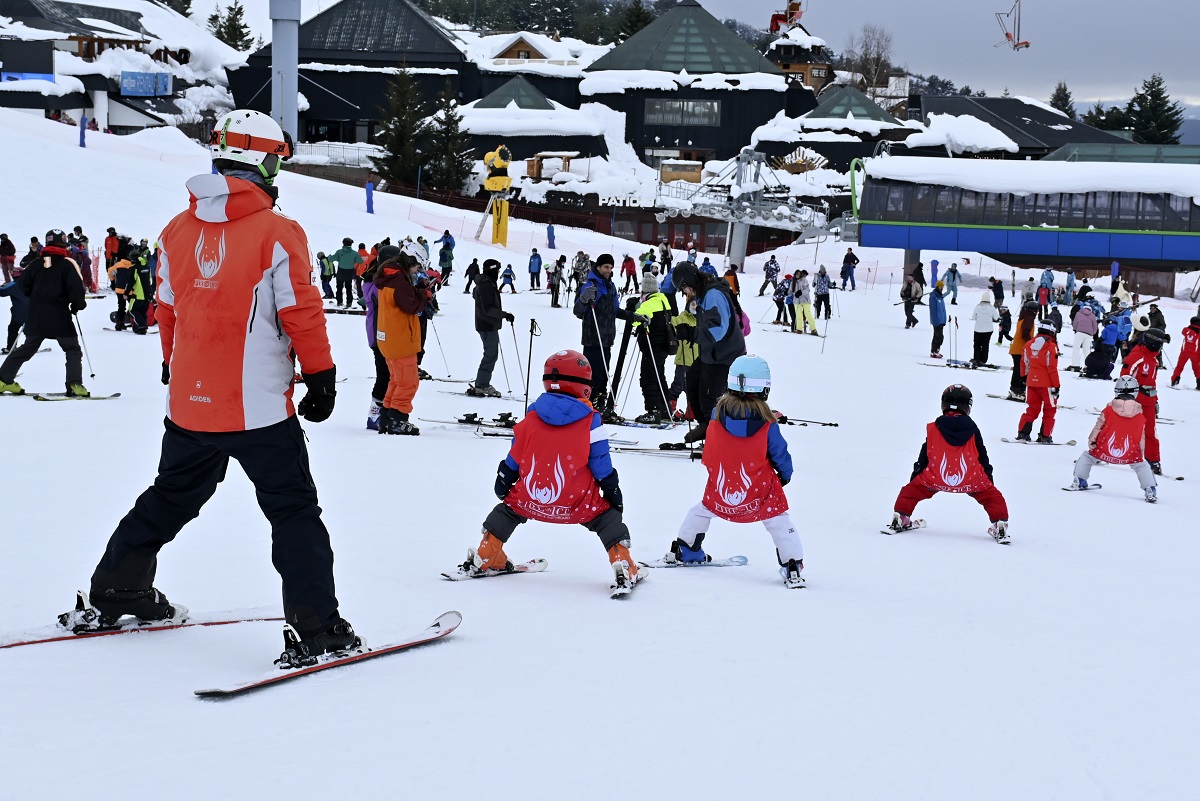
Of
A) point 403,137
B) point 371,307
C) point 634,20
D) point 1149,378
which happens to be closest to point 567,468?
point 371,307

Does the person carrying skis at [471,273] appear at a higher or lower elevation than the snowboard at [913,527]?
higher

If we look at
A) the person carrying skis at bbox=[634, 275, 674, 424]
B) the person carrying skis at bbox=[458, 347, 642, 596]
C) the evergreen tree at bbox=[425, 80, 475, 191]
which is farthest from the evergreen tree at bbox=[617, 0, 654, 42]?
the person carrying skis at bbox=[458, 347, 642, 596]

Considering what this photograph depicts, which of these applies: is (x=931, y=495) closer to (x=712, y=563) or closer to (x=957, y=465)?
(x=957, y=465)

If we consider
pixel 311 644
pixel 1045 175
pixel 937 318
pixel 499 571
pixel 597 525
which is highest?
pixel 1045 175

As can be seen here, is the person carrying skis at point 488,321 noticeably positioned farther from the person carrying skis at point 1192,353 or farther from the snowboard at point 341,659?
the person carrying skis at point 1192,353

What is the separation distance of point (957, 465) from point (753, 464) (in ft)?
8.04

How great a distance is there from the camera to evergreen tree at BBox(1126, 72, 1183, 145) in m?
77.9

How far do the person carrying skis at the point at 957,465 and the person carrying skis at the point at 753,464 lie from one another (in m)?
2.16

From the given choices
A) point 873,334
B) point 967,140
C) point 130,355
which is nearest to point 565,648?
point 130,355

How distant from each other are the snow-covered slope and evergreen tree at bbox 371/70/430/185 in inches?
1755

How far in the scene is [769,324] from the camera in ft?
90.8

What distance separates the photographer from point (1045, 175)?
146ft

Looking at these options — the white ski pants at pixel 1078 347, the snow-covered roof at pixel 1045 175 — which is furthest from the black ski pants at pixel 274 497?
the snow-covered roof at pixel 1045 175

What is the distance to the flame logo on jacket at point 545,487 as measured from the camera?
556cm
